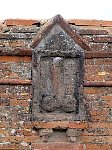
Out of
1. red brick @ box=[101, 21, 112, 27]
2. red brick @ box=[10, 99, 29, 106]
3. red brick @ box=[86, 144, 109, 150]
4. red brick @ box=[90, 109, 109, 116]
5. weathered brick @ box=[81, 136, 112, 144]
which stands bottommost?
red brick @ box=[86, 144, 109, 150]

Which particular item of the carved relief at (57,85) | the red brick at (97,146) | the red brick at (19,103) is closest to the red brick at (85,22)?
the carved relief at (57,85)

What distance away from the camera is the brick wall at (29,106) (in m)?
6.08

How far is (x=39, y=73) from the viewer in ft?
20.1

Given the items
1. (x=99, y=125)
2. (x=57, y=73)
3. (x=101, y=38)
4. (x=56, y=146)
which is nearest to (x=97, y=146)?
(x=99, y=125)

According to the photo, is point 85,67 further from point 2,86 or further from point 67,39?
point 2,86

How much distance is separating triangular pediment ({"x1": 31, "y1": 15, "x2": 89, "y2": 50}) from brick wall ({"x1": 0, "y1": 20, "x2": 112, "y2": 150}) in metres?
0.19

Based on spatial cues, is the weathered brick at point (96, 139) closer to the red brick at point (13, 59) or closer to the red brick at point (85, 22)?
the red brick at point (13, 59)

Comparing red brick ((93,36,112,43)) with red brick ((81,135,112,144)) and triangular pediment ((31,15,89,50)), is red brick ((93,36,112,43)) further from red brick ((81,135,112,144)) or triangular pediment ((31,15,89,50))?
red brick ((81,135,112,144))

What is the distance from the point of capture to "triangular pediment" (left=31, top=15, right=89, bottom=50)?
6.17 meters

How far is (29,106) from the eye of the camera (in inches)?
242

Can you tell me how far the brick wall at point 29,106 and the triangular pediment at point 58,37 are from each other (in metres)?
0.19

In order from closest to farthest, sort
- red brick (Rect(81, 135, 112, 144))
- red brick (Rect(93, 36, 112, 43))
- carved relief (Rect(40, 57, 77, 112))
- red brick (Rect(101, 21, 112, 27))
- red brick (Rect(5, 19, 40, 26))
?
carved relief (Rect(40, 57, 77, 112))
red brick (Rect(81, 135, 112, 144))
red brick (Rect(93, 36, 112, 43))
red brick (Rect(5, 19, 40, 26))
red brick (Rect(101, 21, 112, 27))

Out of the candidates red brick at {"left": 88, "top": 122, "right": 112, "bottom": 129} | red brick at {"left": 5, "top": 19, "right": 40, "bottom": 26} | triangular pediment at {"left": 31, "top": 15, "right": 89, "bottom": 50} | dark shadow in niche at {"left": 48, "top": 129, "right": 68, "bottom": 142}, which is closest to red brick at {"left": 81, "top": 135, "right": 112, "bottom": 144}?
red brick at {"left": 88, "top": 122, "right": 112, "bottom": 129}

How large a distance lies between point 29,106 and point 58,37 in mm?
1128
